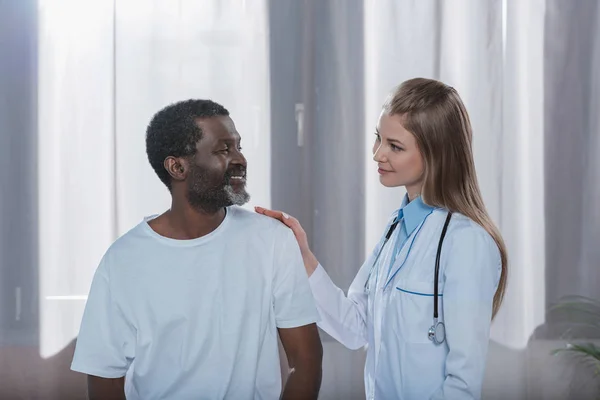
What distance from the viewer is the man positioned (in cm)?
141

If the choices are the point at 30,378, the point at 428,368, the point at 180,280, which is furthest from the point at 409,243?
the point at 30,378

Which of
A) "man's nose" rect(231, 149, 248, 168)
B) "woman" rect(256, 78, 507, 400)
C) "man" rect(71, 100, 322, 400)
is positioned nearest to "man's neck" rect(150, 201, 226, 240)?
"man" rect(71, 100, 322, 400)

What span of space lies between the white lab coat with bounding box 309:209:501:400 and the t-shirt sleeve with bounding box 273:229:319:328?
0.15 m

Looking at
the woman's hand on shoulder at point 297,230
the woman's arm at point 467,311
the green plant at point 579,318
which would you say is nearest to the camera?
the woman's arm at point 467,311

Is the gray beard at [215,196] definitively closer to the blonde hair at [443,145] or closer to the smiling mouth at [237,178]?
the smiling mouth at [237,178]

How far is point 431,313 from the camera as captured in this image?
137cm

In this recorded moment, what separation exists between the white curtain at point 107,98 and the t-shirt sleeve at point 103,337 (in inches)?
38.9

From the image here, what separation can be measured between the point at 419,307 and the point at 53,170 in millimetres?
1484

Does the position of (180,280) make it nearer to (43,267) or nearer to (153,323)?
(153,323)

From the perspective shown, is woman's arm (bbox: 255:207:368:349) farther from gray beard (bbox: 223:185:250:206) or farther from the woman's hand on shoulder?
gray beard (bbox: 223:185:250:206)

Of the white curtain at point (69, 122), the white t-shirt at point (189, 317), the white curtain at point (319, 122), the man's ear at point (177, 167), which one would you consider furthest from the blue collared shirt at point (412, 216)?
the white curtain at point (69, 122)

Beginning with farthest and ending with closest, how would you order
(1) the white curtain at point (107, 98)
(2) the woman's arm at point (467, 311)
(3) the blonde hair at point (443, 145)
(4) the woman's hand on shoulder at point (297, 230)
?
(1) the white curtain at point (107, 98), (4) the woman's hand on shoulder at point (297, 230), (3) the blonde hair at point (443, 145), (2) the woman's arm at point (467, 311)

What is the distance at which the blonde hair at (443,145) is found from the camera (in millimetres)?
1400

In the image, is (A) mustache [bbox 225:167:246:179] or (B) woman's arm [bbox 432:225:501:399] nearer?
(B) woman's arm [bbox 432:225:501:399]
